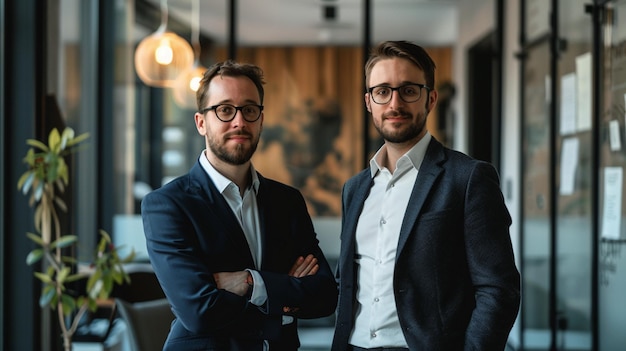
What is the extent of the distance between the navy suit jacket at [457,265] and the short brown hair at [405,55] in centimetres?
26

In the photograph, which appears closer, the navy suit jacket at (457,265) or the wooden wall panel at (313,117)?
the navy suit jacket at (457,265)

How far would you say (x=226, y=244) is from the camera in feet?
6.32

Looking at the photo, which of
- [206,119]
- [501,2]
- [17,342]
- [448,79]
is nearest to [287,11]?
[501,2]

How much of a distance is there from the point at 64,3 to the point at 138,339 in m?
3.31

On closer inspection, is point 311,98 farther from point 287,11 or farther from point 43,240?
point 43,240

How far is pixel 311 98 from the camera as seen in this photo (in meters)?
7.00

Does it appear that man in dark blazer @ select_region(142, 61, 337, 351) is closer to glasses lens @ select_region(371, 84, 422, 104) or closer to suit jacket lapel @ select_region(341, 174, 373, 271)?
suit jacket lapel @ select_region(341, 174, 373, 271)

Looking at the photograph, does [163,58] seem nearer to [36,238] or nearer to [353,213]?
[36,238]

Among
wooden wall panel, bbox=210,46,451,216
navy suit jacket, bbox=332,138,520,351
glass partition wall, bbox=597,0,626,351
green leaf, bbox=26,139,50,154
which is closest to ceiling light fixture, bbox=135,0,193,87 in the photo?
wooden wall panel, bbox=210,46,451,216

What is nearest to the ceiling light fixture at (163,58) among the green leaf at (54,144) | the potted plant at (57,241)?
the potted plant at (57,241)

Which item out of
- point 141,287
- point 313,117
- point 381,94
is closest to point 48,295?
point 141,287

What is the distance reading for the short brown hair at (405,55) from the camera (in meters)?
1.90

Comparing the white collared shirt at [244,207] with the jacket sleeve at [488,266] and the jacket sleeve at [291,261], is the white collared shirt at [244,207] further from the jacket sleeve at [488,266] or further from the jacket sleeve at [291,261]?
the jacket sleeve at [488,266]

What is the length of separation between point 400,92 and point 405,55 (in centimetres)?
10
